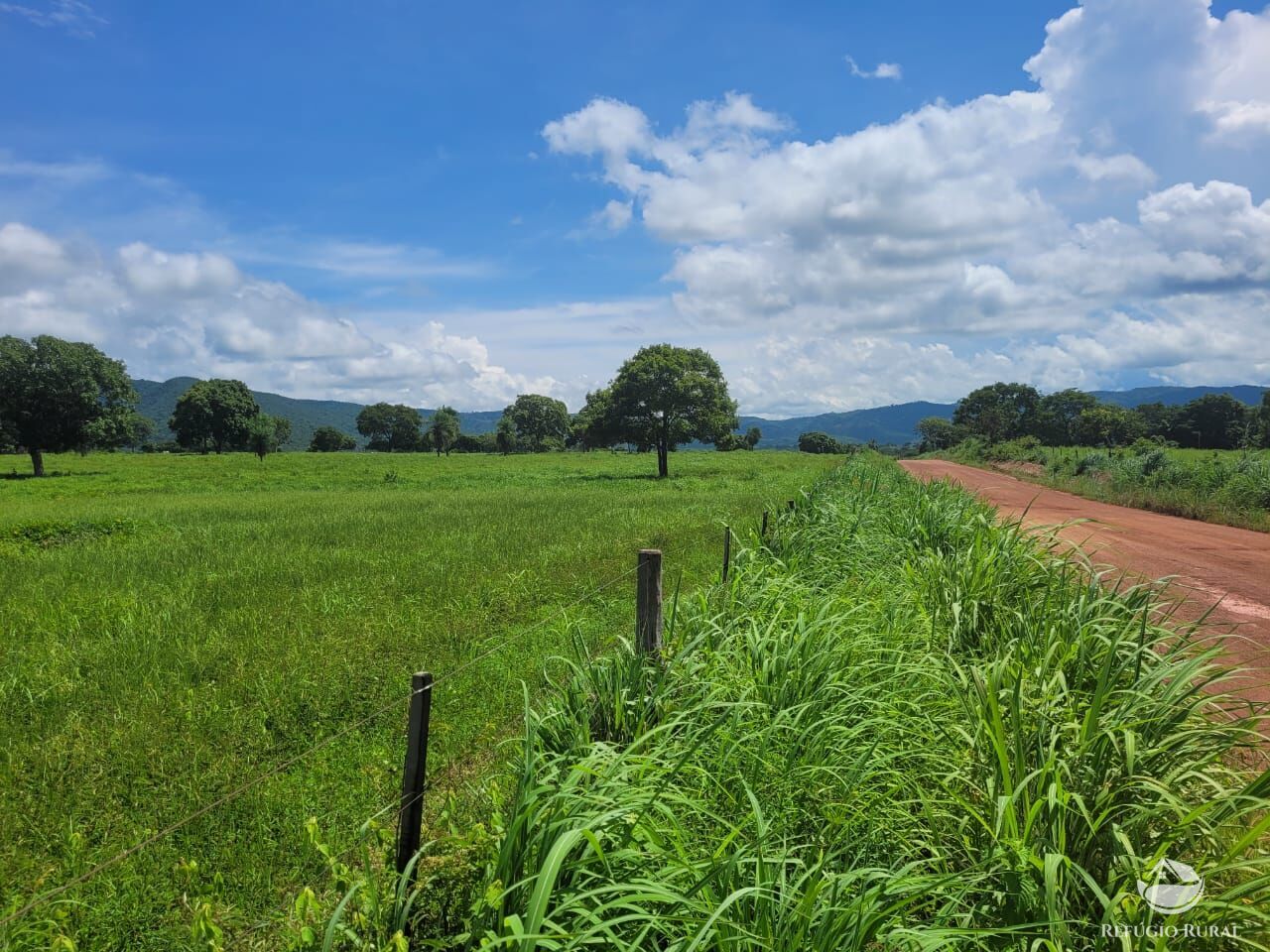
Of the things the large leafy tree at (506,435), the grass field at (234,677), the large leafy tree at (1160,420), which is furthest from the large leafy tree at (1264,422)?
the large leafy tree at (506,435)

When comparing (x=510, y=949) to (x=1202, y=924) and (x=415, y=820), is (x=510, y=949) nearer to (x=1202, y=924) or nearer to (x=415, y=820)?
(x=415, y=820)

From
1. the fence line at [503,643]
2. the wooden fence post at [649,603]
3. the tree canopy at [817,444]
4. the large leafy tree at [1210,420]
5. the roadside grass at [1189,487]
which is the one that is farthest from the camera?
the tree canopy at [817,444]

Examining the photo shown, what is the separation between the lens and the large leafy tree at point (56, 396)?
42594 mm

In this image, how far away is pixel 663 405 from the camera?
135 ft

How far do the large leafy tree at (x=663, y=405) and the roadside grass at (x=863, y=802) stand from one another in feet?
117

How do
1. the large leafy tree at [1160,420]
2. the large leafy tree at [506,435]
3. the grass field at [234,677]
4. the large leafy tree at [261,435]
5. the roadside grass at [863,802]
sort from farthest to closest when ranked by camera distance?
the large leafy tree at [506,435] < the large leafy tree at [1160,420] < the large leafy tree at [261,435] < the grass field at [234,677] < the roadside grass at [863,802]

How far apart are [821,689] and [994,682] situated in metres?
1.02

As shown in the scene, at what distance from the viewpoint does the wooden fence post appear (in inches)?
181

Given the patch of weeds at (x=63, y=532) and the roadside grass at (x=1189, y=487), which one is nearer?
the patch of weeds at (x=63, y=532)

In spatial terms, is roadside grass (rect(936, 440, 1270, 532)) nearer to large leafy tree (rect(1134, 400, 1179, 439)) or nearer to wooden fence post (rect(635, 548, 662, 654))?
wooden fence post (rect(635, 548, 662, 654))

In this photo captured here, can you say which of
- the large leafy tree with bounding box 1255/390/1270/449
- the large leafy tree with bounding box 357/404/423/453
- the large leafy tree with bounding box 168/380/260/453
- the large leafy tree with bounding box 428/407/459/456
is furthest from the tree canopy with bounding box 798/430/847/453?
the large leafy tree with bounding box 168/380/260/453

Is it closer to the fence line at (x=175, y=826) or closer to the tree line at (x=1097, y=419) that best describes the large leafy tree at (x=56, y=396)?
the fence line at (x=175, y=826)

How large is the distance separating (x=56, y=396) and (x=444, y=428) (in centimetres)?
7485

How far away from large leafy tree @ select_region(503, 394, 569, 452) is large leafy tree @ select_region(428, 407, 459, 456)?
12668 mm
